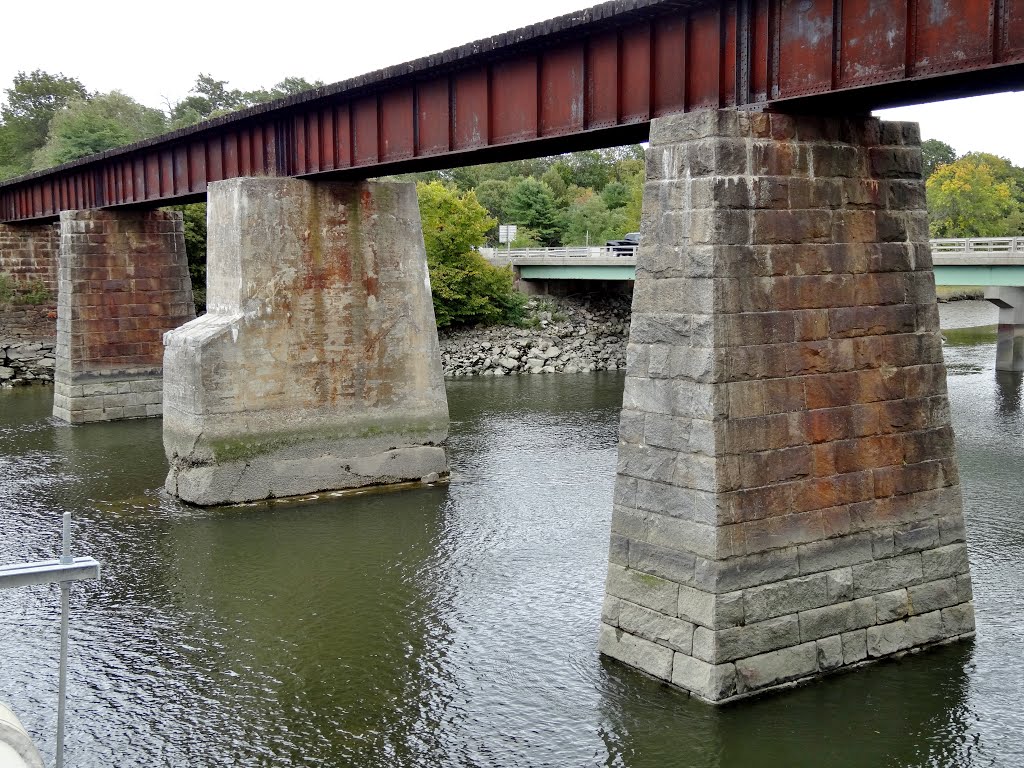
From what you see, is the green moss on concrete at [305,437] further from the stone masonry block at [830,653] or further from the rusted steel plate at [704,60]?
the stone masonry block at [830,653]

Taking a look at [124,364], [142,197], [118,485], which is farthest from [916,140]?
[124,364]

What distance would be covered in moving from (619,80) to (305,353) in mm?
9568

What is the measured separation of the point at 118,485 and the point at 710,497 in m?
14.8

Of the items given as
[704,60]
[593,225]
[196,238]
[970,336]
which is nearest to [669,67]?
[704,60]

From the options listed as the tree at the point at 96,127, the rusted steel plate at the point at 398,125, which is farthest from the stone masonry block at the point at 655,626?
the tree at the point at 96,127

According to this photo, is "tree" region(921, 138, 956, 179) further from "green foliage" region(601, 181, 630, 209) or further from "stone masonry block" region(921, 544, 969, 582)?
"stone masonry block" region(921, 544, 969, 582)

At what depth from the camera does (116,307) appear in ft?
100

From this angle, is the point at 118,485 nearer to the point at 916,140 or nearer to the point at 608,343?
the point at 916,140

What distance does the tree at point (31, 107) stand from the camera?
7219 cm

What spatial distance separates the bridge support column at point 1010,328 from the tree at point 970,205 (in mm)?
37836

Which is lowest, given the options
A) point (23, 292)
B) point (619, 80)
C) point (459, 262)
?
point (23, 292)

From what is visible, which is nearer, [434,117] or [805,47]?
[805,47]

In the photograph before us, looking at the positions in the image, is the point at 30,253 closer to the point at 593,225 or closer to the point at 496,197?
the point at 496,197

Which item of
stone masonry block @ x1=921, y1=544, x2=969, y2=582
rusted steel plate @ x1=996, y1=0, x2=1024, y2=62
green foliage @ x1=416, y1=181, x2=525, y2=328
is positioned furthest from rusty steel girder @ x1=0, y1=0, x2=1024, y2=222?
green foliage @ x1=416, y1=181, x2=525, y2=328
